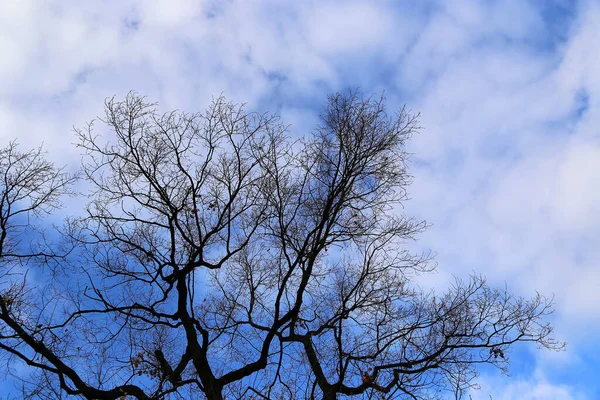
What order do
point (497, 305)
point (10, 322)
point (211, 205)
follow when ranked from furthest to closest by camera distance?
point (211, 205) < point (497, 305) < point (10, 322)

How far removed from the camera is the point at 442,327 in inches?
409

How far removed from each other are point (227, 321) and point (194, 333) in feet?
2.25

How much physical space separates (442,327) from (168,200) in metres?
5.88

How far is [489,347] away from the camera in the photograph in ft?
33.7

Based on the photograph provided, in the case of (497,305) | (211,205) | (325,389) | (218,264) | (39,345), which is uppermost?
(211,205)

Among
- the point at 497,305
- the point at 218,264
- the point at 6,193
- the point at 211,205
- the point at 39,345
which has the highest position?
the point at 6,193

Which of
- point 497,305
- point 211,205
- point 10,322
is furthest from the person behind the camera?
point 211,205

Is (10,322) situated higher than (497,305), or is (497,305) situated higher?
(10,322)

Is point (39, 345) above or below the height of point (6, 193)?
below

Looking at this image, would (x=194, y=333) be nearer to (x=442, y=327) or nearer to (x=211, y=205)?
(x=211, y=205)

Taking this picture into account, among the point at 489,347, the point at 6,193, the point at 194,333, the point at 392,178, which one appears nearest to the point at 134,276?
the point at 194,333

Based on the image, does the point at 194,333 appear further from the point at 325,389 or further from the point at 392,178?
the point at 392,178

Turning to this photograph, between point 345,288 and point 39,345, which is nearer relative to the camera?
point 39,345

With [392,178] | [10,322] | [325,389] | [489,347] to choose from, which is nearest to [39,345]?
[10,322]
